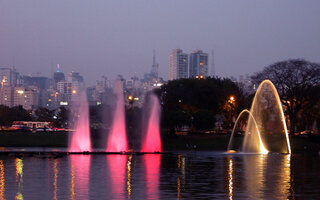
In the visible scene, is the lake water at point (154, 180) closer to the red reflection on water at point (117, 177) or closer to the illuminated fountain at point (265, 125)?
the red reflection on water at point (117, 177)

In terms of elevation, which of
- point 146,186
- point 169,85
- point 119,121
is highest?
point 169,85

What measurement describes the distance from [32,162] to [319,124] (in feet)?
247

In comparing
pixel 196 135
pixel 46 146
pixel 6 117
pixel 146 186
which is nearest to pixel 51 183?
pixel 146 186

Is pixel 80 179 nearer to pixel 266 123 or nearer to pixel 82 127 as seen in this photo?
pixel 82 127

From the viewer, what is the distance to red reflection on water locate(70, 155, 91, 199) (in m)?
26.0

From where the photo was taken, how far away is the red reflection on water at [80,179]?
85.4 feet

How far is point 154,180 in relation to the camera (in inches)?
1268

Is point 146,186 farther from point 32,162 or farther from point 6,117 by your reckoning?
point 6,117

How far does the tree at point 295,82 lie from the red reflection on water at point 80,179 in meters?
51.3

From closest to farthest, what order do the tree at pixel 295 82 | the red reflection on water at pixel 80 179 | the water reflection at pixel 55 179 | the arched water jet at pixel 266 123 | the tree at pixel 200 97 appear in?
1. the water reflection at pixel 55 179
2. the red reflection on water at pixel 80 179
3. the arched water jet at pixel 266 123
4. the tree at pixel 295 82
5. the tree at pixel 200 97

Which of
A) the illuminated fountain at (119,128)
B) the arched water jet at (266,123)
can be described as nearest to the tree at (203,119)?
the arched water jet at (266,123)

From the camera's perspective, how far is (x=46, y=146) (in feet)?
235

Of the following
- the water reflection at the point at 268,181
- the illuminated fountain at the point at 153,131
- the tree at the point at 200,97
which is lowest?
the water reflection at the point at 268,181

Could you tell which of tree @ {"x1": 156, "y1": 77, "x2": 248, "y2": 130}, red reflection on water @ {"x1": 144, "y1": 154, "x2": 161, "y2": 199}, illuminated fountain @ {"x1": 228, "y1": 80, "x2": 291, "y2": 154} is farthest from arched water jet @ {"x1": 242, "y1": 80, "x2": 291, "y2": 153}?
red reflection on water @ {"x1": 144, "y1": 154, "x2": 161, "y2": 199}
